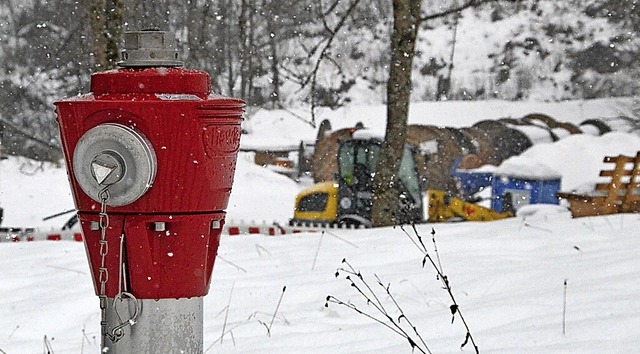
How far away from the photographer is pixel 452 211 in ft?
45.9

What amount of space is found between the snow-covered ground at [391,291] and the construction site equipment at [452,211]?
20.4 feet

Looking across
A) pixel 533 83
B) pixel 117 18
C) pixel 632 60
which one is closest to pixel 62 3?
pixel 117 18

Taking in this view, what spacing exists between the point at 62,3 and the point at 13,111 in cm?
799

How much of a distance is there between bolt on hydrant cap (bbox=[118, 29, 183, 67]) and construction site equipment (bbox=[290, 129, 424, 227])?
11.9 metres

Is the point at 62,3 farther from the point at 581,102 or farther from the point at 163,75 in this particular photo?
the point at 581,102

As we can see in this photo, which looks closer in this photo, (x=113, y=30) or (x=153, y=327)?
(x=153, y=327)

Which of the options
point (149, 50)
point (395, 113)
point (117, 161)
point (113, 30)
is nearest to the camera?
point (117, 161)

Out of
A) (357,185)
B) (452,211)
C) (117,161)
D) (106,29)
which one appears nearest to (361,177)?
(357,185)

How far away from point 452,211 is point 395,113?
12.3 feet

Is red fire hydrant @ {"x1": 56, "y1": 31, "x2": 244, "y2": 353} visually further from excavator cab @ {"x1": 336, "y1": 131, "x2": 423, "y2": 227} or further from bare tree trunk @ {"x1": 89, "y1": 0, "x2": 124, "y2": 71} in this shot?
excavator cab @ {"x1": 336, "y1": 131, "x2": 423, "y2": 227}

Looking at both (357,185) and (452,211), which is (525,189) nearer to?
(452,211)

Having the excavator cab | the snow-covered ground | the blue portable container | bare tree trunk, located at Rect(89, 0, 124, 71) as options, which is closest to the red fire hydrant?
the snow-covered ground

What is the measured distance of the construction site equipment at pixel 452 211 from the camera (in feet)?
45.2

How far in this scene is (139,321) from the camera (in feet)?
5.93
